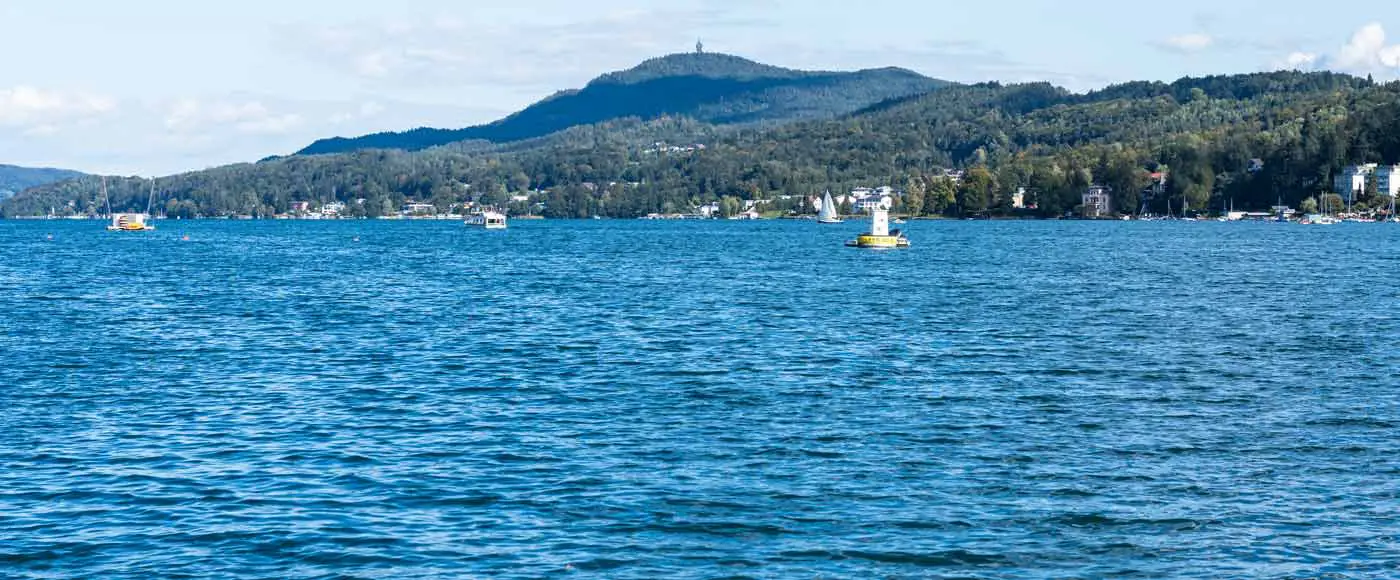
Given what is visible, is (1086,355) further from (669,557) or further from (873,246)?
(873,246)

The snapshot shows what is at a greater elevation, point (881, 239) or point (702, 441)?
point (881, 239)

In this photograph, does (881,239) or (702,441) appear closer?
(702,441)

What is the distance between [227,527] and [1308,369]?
35.8m

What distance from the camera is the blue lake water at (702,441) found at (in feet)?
81.2

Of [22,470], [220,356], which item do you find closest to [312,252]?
[220,356]

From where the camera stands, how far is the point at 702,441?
34406 millimetres

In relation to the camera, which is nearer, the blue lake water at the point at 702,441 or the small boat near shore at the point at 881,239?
the blue lake water at the point at 702,441

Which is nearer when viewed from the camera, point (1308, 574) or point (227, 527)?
point (1308, 574)

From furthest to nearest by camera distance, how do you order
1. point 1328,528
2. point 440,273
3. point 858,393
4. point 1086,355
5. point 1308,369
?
point 440,273
point 1086,355
point 1308,369
point 858,393
point 1328,528

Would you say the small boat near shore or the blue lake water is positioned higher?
the small boat near shore

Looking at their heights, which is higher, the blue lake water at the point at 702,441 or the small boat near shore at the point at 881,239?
the small boat near shore at the point at 881,239

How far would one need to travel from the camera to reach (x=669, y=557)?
24312 millimetres

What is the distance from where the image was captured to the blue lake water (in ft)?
81.2

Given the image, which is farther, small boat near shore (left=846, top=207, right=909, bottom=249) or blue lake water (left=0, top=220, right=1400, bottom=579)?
small boat near shore (left=846, top=207, right=909, bottom=249)
